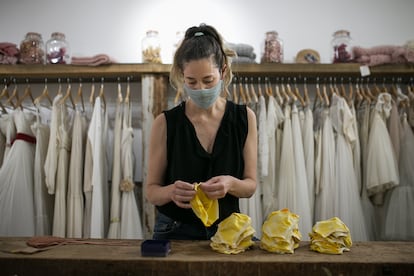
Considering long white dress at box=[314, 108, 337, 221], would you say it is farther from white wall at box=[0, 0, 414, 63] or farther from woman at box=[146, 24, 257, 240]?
woman at box=[146, 24, 257, 240]

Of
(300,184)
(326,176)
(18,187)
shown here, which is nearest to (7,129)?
(18,187)

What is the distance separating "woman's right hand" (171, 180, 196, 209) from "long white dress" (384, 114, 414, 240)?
2.00 metres

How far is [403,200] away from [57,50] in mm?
3149

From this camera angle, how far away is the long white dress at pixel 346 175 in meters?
2.53

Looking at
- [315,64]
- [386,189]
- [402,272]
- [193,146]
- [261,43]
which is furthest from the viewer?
[261,43]

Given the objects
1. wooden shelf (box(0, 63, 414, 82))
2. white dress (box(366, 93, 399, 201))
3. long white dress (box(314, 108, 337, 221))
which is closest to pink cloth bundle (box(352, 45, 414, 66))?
wooden shelf (box(0, 63, 414, 82))

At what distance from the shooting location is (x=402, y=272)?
3.33 ft

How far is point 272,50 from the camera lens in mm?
2912

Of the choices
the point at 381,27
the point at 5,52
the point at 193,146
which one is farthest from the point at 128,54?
the point at 381,27

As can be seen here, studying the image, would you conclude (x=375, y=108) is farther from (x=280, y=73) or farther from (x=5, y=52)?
(x=5, y=52)

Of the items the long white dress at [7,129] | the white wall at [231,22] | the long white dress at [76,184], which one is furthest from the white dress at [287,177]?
the long white dress at [7,129]

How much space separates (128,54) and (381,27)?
2528mm

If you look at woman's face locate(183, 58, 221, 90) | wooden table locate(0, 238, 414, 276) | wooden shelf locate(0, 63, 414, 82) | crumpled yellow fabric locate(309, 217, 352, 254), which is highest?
wooden shelf locate(0, 63, 414, 82)

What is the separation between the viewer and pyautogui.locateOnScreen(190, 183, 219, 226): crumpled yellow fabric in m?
1.28
